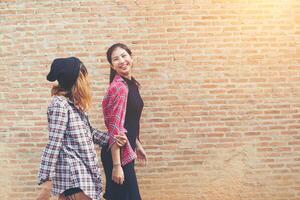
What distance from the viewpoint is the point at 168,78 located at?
535 cm

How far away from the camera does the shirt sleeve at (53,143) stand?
10.8 ft

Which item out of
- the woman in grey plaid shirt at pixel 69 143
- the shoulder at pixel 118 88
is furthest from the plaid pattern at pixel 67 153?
the shoulder at pixel 118 88

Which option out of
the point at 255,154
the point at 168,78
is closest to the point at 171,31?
the point at 168,78

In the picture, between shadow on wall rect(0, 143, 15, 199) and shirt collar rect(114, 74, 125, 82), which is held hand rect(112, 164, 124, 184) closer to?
shirt collar rect(114, 74, 125, 82)

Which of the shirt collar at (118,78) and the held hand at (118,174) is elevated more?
the shirt collar at (118,78)

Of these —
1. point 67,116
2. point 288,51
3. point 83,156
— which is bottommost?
point 83,156

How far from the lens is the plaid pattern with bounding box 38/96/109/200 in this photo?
3.31 meters

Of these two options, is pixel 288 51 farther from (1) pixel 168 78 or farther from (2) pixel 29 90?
(2) pixel 29 90

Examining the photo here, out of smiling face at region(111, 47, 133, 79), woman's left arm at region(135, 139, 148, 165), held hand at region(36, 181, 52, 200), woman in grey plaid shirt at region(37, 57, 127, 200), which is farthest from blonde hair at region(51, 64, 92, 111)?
woman's left arm at region(135, 139, 148, 165)

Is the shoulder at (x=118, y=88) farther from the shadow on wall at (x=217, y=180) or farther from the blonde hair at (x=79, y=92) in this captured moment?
the shadow on wall at (x=217, y=180)

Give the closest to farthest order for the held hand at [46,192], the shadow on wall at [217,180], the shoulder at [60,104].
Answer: the held hand at [46,192]
the shoulder at [60,104]
the shadow on wall at [217,180]

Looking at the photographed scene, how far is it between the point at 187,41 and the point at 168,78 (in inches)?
19.6

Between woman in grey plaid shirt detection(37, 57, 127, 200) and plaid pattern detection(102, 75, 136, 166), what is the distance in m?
0.49

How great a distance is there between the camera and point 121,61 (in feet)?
13.7
